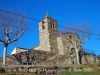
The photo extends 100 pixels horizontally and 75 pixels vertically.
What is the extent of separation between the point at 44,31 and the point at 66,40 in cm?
564

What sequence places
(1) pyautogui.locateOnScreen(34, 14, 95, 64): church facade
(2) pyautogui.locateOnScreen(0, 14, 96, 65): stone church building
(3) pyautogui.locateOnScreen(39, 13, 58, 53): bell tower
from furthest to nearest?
(3) pyautogui.locateOnScreen(39, 13, 58, 53): bell tower, (1) pyautogui.locateOnScreen(34, 14, 95, 64): church facade, (2) pyautogui.locateOnScreen(0, 14, 96, 65): stone church building

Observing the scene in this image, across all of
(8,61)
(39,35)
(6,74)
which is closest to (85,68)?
(6,74)

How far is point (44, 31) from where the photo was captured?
41.8 m

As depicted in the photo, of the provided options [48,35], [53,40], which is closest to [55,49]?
[53,40]

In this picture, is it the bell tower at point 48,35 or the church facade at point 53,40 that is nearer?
the church facade at point 53,40

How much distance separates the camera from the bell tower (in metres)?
40.4

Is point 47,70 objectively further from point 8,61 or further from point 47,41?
point 47,41

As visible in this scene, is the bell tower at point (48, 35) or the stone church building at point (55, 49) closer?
the stone church building at point (55, 49)

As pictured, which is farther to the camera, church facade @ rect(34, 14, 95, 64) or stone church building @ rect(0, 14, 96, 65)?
church facade @ rect(34, 14, 95, 64)

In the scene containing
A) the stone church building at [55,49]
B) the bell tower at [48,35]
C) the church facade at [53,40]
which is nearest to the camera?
the stone church building at [55,49]

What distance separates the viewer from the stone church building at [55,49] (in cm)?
3194

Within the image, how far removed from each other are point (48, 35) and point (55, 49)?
3.61 m

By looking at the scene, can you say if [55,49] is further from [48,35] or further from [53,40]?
[48,35]

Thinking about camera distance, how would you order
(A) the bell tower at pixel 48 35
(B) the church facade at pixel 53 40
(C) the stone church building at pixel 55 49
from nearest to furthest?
1. (C) the stone church building at pixel 55 49
2. (B) the church facade at pixel 53 40
3. (A) the bell tower at pixel 48 35
